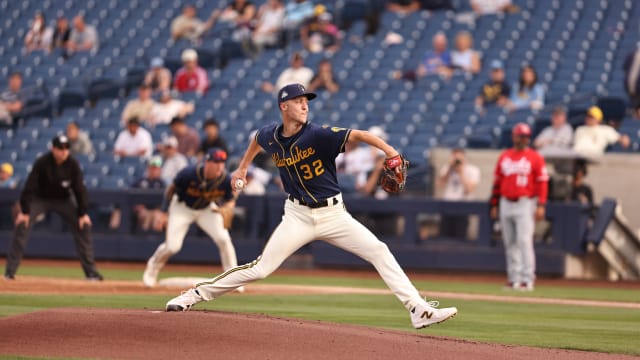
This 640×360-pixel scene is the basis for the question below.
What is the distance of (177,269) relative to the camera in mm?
20406

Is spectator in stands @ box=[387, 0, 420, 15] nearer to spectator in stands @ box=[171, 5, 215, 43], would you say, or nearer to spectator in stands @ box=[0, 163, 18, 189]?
spectator in stands @ box=[171, 5, 215, 43]

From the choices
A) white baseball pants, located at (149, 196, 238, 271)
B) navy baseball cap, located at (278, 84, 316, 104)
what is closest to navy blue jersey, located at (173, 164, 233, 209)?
white baseball pants, located at (149, 196, 238, 271)

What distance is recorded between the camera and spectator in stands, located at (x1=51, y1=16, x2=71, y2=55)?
1129 inches

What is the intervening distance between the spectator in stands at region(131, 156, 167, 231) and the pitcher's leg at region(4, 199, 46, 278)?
4565 mm

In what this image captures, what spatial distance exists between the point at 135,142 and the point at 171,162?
1.87m

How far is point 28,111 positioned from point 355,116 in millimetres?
7879

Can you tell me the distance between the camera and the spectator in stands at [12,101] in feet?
86.8

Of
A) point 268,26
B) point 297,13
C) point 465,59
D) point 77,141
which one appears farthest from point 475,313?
point 268,26

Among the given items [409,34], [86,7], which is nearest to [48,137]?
[86,7]

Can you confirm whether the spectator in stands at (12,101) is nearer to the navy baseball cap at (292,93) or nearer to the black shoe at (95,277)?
the black shoe at (95,277)

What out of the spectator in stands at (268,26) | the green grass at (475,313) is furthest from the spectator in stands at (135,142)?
the green grass at (475,313)

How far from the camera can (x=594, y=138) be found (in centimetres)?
2003

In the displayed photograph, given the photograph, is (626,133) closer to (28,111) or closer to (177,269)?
(177,269)

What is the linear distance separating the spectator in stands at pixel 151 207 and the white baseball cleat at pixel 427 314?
11763 mm
